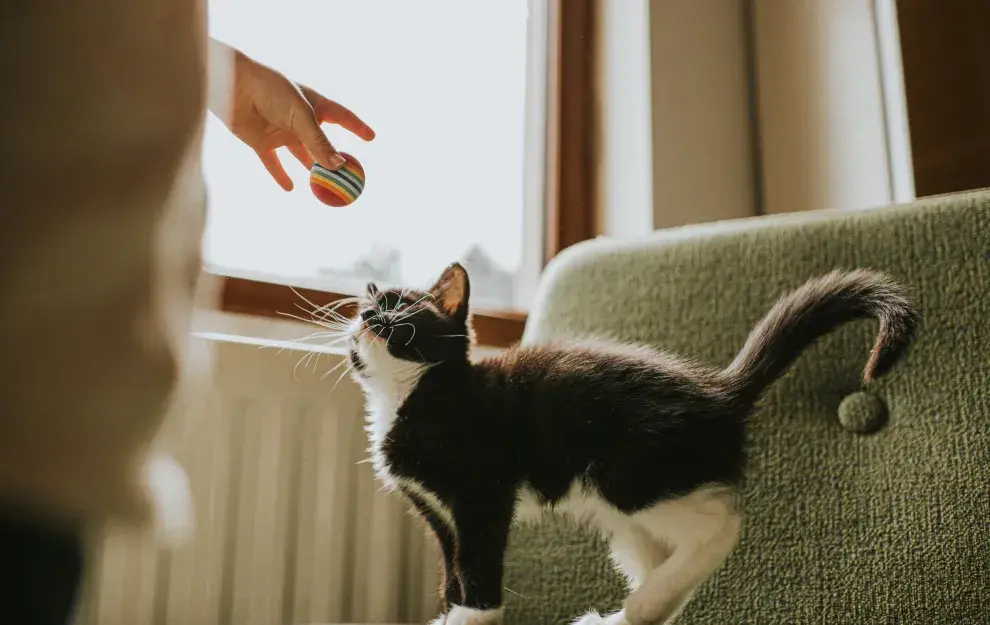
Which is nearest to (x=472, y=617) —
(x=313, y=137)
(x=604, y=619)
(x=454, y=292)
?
(x=604, y=619)

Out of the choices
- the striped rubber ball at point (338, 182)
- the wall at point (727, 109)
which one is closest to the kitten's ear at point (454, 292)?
the striped rubber ball at point (338, 182)

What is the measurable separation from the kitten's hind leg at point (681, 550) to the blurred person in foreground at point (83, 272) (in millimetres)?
439

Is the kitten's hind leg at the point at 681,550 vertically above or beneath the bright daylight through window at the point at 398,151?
beneath

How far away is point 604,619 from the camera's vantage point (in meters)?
0.67

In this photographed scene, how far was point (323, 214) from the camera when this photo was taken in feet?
3.81

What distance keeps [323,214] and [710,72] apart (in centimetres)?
68

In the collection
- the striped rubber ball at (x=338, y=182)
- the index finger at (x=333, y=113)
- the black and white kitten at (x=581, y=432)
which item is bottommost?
the black and white kitten at (x=581, y=432)

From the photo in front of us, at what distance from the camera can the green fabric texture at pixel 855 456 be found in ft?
2.32

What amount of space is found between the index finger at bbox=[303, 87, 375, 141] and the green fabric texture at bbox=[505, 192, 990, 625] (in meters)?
0.36

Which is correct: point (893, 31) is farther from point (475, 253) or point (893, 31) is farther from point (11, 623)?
point (11, 623)

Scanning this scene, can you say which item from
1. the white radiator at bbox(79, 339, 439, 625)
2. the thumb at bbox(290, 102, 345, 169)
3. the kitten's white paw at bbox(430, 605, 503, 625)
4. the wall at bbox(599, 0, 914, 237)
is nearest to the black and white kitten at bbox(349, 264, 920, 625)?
the kitten's white paw at bbox(430, 605, 503, 625)

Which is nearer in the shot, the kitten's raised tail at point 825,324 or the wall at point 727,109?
the kitten's raised tail at point 825,324

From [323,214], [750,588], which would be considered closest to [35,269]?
[750,588]

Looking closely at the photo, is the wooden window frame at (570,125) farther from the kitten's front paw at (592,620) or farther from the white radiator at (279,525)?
the kitten's front paw at (592,620)
